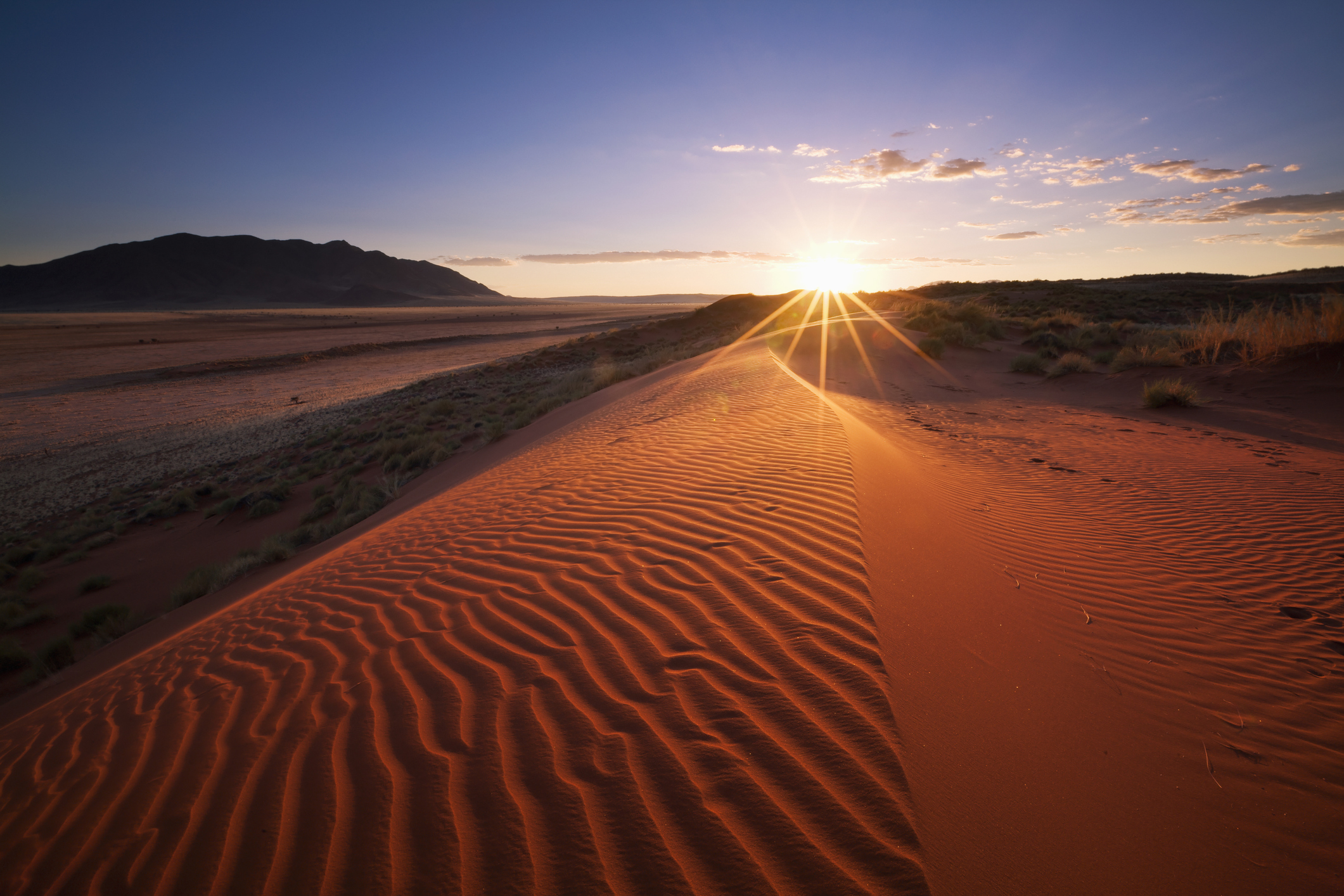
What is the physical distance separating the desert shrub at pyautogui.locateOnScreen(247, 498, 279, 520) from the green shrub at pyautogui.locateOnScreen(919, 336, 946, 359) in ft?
52.0

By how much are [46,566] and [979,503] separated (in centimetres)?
1328

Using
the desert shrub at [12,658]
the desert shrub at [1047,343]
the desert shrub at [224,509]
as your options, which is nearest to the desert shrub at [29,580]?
the desert shrub at [224,509]

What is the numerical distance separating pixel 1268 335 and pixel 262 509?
1960cm

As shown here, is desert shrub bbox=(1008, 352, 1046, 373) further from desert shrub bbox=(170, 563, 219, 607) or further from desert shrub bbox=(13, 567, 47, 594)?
desert shrub bbox=(13, 567, 47, 594)

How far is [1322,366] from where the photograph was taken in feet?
33.8

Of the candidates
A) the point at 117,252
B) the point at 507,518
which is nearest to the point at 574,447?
the point at 507,518

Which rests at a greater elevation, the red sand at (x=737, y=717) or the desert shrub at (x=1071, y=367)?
the desert shrub at (x=1071, y=367)

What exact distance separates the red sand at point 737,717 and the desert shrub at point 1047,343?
1153cm

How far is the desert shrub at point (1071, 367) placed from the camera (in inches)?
525

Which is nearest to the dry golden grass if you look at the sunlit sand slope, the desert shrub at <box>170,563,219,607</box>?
the sunlit sand slope

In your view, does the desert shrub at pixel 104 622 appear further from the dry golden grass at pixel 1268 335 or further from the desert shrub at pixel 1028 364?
the dry golden grass at pixel 1268 335

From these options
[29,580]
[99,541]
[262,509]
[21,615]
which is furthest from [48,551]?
[262,509]

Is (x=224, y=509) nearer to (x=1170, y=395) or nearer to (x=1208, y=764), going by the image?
(x=1208, y=764)

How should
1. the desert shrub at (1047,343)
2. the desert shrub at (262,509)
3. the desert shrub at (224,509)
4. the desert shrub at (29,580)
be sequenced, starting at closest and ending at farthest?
the desert shrub at (29,580) → the desert shrub at (262,509) → the desert shrub at (224,509) → the desert shrub at (1047,343)
